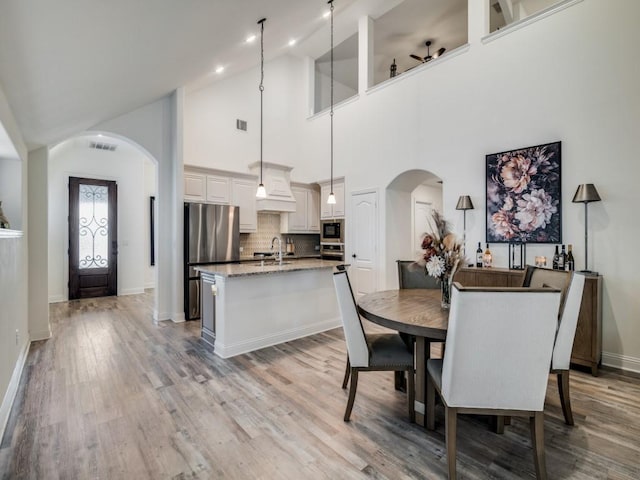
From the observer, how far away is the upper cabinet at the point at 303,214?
21.9ft

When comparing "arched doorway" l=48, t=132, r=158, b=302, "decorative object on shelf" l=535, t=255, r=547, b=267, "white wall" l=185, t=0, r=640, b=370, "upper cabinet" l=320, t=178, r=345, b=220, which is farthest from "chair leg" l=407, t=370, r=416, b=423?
"arched doorway" l=48, t=132, r=158, b=302

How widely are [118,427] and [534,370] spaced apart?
268 centimetres

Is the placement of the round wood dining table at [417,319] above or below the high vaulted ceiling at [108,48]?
below

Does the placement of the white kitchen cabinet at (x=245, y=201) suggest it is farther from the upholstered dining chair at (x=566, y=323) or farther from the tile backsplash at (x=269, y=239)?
the upholstered dining chair at (x=566, y=323)

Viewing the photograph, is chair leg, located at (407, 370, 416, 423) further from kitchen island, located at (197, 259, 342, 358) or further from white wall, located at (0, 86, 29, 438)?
white wall, located at (0, 86, 29, 438)

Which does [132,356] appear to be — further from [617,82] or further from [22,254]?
[617,82]

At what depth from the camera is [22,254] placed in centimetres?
346

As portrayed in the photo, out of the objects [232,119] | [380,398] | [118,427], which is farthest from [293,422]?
[232,119]

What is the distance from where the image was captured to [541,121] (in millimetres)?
3775

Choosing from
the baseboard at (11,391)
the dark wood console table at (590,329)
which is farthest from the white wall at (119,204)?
the dark wood console table at (590,329)

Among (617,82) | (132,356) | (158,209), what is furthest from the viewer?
(158,209)

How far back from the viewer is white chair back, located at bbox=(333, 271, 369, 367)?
7.33ft

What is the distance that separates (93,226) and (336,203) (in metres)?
5.27

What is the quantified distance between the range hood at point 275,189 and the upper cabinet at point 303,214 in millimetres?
314
